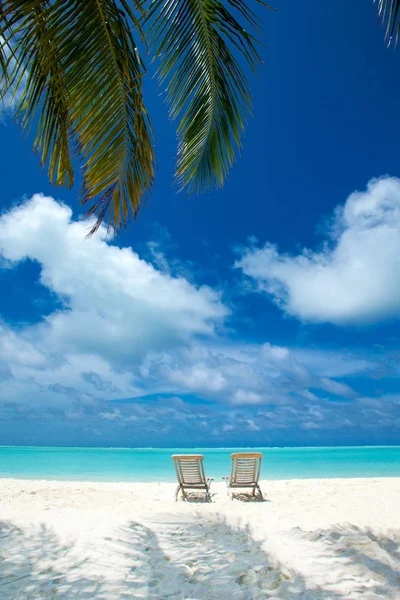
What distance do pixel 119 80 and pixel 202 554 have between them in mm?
4082

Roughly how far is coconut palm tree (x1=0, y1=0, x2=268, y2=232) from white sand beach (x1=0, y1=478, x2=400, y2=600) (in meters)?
2.83

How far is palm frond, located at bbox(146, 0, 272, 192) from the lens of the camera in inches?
114

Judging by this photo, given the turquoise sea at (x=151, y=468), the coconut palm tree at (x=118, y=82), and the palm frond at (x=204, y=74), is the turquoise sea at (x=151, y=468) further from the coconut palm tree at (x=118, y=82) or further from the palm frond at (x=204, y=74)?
the coconut palm tree at (x=118, y=82)

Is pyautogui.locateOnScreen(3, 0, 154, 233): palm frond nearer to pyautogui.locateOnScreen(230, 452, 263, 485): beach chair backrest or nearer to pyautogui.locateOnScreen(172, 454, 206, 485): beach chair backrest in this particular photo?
pyautogui.locateOnScreen(172, 454, 206, 485): beach chair backrest

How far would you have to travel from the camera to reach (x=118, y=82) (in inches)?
100.0

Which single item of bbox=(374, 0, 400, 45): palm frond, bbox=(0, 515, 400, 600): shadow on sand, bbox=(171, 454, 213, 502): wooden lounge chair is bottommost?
bbox=(0, 515, 400, 600): shadow on sand

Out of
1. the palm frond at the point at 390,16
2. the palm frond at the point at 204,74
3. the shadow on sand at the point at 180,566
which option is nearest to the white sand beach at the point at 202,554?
the shadow on sand at the point at 180,566

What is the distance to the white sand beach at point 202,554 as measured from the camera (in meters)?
2.91

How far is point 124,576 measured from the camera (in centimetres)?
316

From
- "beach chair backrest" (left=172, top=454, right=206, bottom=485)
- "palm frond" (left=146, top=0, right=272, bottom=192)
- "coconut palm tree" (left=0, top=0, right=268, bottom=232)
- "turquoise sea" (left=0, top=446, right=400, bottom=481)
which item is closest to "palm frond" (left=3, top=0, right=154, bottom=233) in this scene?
"coconut palm tree" (left=0, top=0, right=268, bottom=232)

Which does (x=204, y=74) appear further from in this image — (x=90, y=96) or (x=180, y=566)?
(x=180, y=566)

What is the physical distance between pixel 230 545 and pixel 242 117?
13.7 feet

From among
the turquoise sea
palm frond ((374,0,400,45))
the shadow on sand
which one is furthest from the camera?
the turquoise sea

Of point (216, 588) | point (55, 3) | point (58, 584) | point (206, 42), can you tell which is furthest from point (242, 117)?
point (58, 584)
